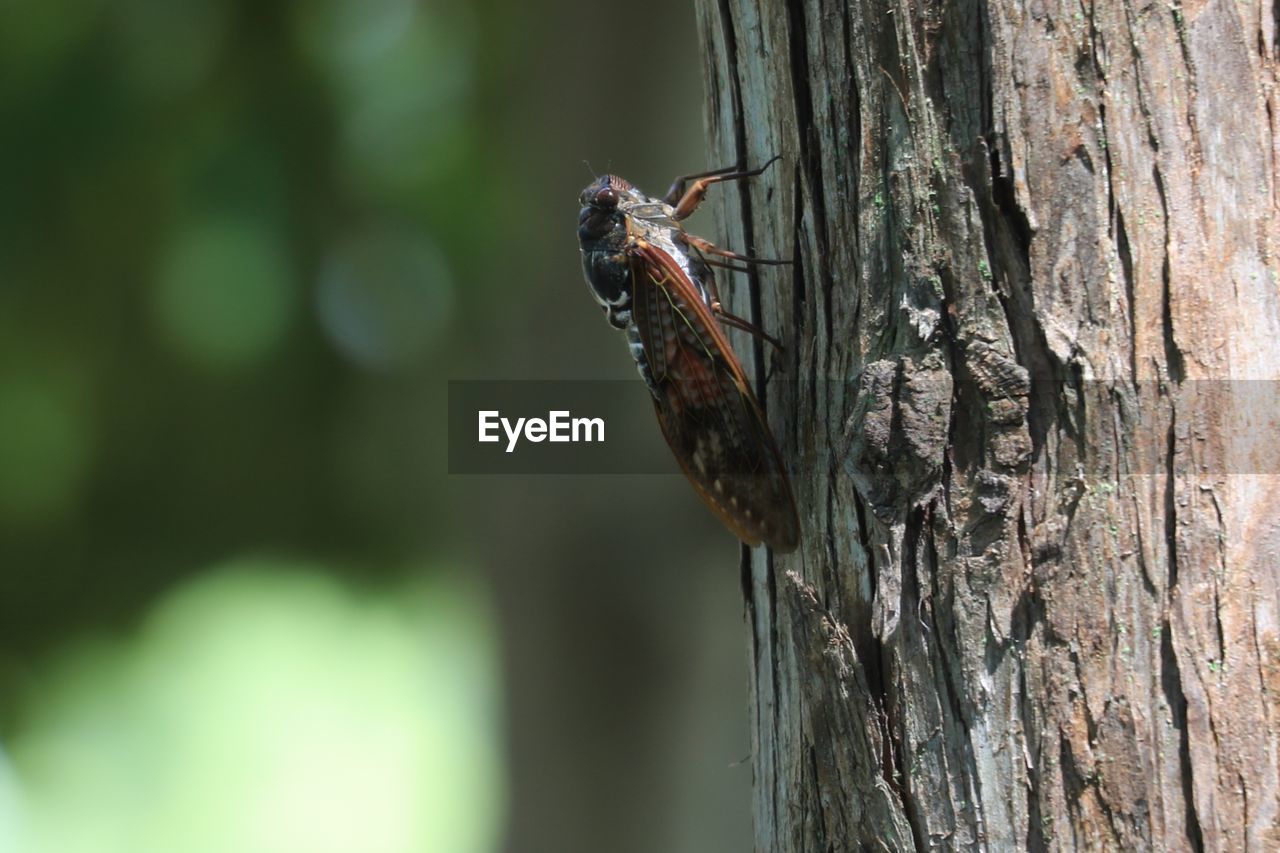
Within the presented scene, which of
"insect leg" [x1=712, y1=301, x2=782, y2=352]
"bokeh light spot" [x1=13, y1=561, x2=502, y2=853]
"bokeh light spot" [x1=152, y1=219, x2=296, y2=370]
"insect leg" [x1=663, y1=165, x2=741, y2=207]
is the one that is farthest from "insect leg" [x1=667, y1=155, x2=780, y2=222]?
"bokeh light spot" [x1=152, y1=219, x2=296, y2=370]

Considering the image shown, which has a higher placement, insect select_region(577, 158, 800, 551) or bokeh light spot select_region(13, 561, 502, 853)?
insect select_region(577, 158, 800, 551)

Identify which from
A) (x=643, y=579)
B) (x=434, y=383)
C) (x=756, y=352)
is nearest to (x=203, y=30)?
(x=434, y=383)

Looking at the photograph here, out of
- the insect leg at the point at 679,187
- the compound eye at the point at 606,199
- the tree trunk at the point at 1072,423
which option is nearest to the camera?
the tree trunk at the point at 1072,423

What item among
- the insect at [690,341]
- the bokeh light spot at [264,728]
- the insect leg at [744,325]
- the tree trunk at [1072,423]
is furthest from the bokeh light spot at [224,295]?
the tree trunk at [1072,423]

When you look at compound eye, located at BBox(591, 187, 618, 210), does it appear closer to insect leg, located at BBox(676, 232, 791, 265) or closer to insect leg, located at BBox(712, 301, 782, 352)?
insect leg, located at BBox(676, 232, 791, 265)

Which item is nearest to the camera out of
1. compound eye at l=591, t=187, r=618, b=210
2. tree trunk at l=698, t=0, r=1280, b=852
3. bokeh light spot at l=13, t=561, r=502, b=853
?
tree trunk at l=698, t=0, r=1280, b=852

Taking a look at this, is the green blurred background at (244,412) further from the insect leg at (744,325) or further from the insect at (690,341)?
the insect leg at (744,325)

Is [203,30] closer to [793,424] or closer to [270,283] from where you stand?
[270,283]
